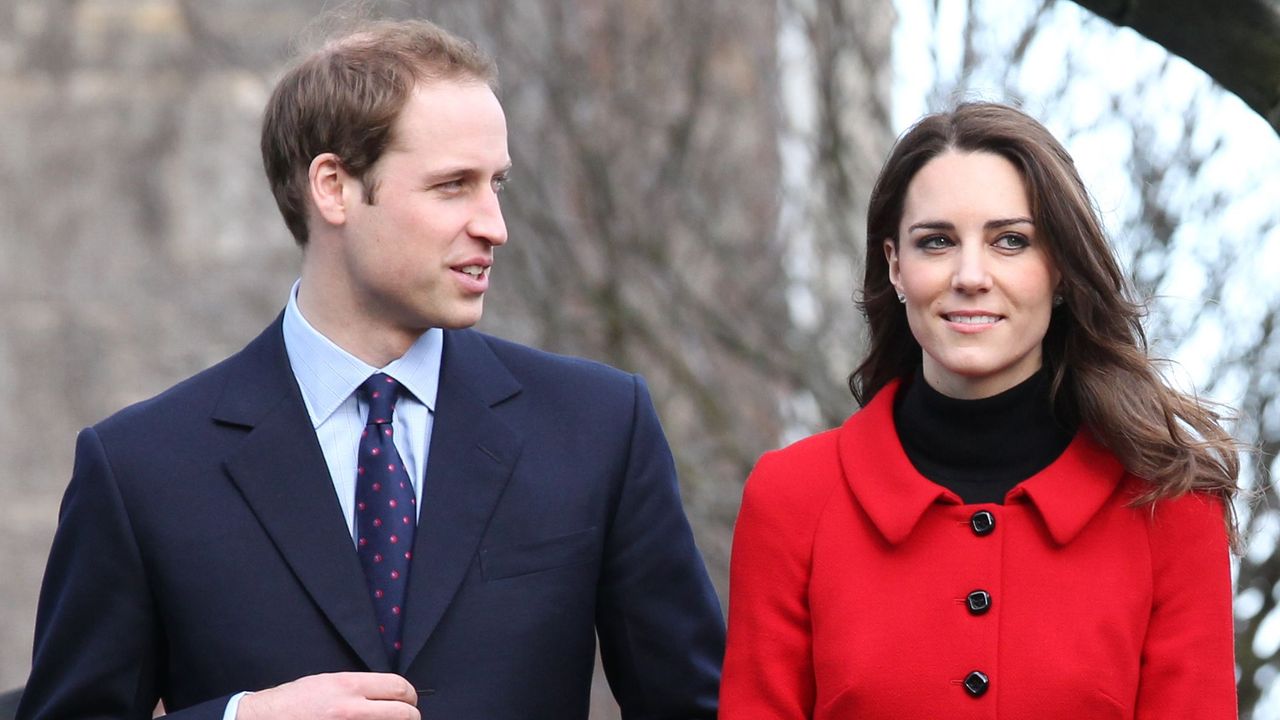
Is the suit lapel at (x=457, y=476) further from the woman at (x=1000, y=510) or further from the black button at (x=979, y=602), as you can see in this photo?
the black button at (x=979, y=602)

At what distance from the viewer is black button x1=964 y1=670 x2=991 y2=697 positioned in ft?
10.1

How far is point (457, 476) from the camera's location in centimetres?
336

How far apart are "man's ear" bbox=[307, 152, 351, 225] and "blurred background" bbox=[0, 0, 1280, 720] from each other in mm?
1123

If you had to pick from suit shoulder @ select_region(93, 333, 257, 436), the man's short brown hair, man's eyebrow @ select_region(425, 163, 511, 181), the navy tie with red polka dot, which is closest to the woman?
the navy tie with red polka dot

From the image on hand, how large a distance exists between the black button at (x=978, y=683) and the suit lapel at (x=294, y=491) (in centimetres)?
92

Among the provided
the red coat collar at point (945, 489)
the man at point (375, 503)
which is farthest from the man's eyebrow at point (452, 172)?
the red coat collar at point (945, 489)

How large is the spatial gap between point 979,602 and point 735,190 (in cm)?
387

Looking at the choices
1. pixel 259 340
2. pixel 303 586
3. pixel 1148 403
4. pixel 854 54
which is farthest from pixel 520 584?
pixel 854 54

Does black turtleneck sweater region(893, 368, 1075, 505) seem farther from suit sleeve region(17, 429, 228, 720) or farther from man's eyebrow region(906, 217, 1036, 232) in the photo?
suit sleeve region(17, 429, 228, 720)

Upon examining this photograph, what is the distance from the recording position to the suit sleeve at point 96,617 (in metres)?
3.26

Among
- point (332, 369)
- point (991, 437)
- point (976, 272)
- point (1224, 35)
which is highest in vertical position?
point (1224, 35)

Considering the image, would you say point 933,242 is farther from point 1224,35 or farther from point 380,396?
point 380,396

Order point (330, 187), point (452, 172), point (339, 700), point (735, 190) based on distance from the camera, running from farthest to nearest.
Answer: point (735, 190)
point (330, 187)
point (452, 172)
point (339, 700)

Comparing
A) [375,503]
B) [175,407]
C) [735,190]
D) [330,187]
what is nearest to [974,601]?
[375,503]
